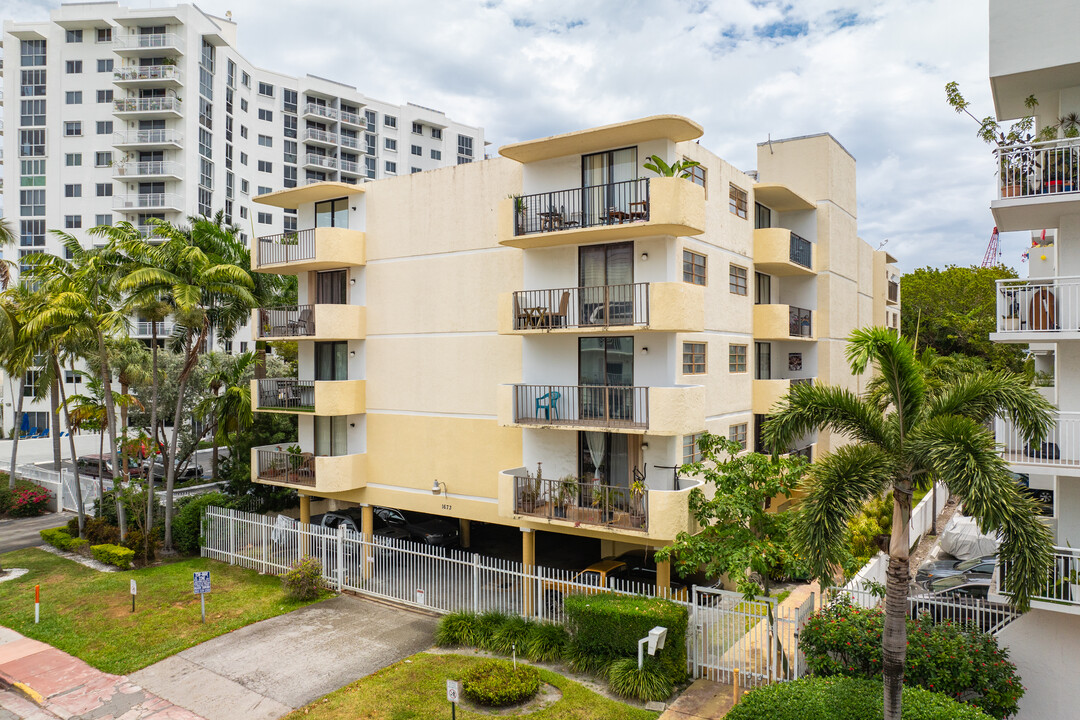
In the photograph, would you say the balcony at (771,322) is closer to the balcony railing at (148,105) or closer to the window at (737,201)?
the window at (737,201)

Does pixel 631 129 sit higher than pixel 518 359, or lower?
higher

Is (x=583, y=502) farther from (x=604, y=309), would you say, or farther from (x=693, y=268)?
(x=693, y=268)

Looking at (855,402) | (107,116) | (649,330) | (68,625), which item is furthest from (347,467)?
(107,116)

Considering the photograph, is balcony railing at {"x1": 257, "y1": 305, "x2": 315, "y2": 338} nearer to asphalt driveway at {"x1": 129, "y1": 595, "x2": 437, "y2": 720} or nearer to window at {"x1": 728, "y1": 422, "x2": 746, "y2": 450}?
asphalt driveway at {"x1": 129, "y1": 595, "x2": 437, "y2": 720}

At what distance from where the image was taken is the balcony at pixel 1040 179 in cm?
1178

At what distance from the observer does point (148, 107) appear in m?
49.8

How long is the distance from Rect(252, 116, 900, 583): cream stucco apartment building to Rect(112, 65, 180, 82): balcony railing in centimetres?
3543

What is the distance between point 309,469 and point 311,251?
6.97 metres

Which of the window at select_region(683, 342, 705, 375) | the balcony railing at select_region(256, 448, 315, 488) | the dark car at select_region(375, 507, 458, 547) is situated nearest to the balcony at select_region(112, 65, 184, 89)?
the balcony railing at select_region(256, 448, 315, 488)

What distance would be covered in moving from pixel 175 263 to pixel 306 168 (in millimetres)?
42568

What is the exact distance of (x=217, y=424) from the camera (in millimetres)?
29953

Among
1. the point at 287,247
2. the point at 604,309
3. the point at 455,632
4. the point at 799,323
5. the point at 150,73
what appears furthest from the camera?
the point at 150,73

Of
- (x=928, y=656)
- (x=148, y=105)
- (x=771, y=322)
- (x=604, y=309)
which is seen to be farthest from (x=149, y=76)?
(x=928, y=656)

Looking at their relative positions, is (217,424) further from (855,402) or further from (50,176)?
→ (50,176)
